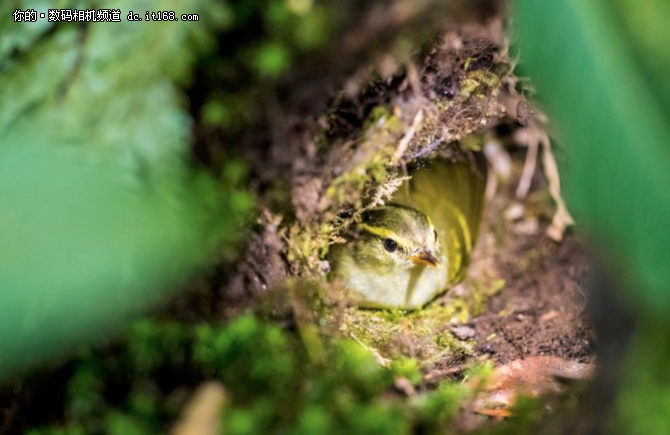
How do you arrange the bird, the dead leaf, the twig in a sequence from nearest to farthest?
the dead leaf → the twig → the bird

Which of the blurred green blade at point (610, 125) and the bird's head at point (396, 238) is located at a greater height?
the bird's head at point (396, 238)

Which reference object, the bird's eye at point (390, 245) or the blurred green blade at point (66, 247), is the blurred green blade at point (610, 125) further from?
the bird's eye at point (390, 245)

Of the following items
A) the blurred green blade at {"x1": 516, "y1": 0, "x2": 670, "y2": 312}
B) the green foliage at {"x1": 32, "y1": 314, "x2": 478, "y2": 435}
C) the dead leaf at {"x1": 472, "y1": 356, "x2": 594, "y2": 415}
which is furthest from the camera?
the dead leaf at {"x1": 472, "y1": 356, "x2": 594, "y2": 415}

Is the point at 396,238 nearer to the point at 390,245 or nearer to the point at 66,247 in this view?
the point at 390,245

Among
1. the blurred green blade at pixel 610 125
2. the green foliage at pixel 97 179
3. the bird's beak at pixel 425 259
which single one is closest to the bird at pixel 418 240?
the bird's beak at pixel 425 259

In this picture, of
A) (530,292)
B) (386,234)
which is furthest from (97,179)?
(530,292)

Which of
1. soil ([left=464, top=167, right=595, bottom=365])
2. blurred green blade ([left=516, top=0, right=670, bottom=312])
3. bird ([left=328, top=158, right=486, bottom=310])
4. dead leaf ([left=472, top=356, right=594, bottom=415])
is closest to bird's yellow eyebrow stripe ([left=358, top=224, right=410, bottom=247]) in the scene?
bird ([left=328, top=158, right=486, bottom=310])

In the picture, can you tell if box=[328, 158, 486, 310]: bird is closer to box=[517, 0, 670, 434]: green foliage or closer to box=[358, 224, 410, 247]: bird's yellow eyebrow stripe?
box=[358, 224, 410, 247]: bird's yellow eyebrow stripe

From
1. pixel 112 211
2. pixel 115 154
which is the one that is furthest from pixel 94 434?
pixel 115 154
